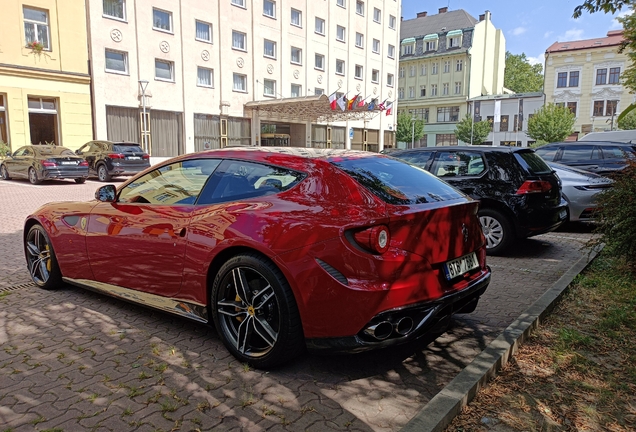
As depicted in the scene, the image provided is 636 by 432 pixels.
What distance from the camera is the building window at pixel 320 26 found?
38.8m

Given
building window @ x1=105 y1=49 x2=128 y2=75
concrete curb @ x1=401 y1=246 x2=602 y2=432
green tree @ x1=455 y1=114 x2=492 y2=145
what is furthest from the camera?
green tree @ x1=455 y1=114 x2=492 y2=145

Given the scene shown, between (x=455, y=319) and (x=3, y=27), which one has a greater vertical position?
(x=3, y=27)

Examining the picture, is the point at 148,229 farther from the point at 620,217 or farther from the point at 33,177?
the point at 33,177

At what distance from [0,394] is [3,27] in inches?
1005

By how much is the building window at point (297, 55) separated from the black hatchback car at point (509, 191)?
32077 millimetres

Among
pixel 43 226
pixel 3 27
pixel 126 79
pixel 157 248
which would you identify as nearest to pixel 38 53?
pixel 3 27

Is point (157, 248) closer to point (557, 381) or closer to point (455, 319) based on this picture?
point (455, 319)

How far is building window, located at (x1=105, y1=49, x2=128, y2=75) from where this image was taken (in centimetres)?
2611

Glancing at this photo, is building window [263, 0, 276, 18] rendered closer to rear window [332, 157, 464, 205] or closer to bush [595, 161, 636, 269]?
bush [595, 161, 636, 269]

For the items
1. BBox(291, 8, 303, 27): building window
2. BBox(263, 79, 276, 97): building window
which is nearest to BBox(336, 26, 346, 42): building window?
BBox(291, 8, 303, 27): building window

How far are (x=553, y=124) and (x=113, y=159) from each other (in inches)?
1828

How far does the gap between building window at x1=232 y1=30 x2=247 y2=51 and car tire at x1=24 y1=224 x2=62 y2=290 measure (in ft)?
96.1

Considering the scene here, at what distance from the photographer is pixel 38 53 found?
2388cm

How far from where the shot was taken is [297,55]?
37.3 metres
